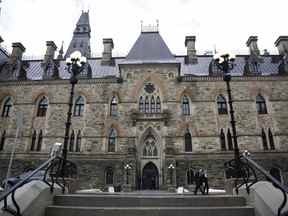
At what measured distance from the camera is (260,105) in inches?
875

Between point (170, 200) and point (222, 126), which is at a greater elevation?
point (222, 126)

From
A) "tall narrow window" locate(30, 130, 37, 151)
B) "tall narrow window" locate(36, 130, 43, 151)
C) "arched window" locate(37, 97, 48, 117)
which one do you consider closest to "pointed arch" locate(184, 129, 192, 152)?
"tall narrow window" locate(36, 130, 43, 151)

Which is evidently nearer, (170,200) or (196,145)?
(170,200)

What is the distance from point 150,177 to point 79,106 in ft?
33.6

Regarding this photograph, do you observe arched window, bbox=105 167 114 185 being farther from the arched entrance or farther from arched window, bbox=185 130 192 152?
arched window, bbox=185 130 192 152

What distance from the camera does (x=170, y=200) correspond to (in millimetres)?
6070

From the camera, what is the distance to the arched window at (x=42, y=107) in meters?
23.0

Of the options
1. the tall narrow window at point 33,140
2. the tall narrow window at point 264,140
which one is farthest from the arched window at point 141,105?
the tall narrow window at point 264,140

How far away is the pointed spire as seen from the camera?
44.2 metres

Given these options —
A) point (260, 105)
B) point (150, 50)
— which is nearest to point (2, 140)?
point (150, 50)

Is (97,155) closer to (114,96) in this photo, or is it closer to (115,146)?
(115,146)

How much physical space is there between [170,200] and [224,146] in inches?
647

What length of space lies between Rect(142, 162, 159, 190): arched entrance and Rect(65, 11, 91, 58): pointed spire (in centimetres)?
2933

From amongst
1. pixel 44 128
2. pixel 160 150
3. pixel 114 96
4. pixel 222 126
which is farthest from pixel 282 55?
pixel 44 128
